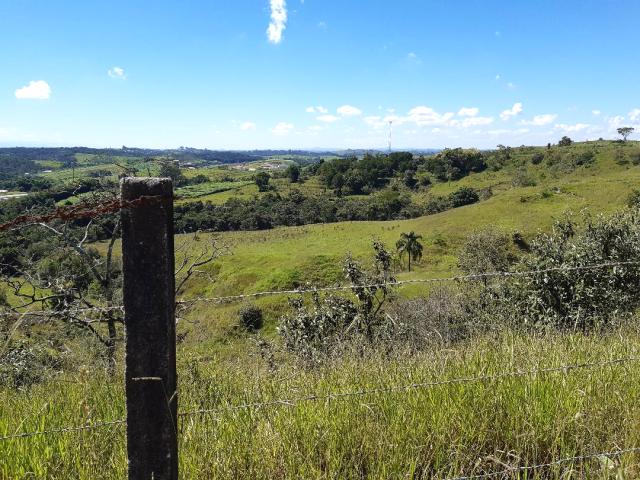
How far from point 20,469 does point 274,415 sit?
1.48 metres

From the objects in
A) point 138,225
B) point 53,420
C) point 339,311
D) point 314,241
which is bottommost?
point 314,241

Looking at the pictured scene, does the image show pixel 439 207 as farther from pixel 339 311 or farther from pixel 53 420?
pixel 53 420

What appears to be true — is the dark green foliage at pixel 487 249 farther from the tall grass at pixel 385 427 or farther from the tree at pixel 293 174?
the tree at pixel 293 174

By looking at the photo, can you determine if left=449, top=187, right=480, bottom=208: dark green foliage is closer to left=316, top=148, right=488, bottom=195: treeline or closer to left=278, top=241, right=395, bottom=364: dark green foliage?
left=316, top=148, right=488, bottom=195: treeline

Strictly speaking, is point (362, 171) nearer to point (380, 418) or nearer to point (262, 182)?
point (262, 182)

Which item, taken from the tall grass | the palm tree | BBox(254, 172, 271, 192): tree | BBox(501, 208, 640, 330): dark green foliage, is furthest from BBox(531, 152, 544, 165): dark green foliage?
the tall grass

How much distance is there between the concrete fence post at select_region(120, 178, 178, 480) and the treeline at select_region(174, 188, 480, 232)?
90.2 meters

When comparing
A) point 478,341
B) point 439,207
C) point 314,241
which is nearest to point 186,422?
point 478,341

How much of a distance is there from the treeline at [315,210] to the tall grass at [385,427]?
8895cm

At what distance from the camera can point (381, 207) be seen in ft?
342

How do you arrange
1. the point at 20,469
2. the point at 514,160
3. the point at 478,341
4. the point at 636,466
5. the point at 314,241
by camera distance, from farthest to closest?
the point at 514,160, the point at 314,241, the point at 478,341, the point at 636,466, the point at 20,469

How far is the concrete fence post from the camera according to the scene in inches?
85.0

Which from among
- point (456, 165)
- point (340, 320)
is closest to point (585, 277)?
point (340, 320)

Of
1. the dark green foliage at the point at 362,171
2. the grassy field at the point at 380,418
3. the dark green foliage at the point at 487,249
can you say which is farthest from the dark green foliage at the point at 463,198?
the grassy field at the point at 380,418
